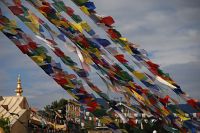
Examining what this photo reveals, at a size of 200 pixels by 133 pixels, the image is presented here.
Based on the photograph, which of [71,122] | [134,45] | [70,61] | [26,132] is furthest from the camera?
[71,122]

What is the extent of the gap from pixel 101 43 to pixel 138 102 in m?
1.13

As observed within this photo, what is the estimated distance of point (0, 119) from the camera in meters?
17.9

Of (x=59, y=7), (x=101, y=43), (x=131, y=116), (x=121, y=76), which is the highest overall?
(x=59, y=7)

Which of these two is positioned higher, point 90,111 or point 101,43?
point 101,43

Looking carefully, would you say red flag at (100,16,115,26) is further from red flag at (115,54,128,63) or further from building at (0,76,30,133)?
building at (0,76,30,133)

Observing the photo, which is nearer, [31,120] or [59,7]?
[59,7]

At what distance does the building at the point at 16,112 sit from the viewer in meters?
19.1

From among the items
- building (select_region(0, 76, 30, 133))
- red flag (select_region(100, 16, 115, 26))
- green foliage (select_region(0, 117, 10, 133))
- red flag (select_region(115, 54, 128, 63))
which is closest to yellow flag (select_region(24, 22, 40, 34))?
red flag (select_region(100, 16, 115, 26))

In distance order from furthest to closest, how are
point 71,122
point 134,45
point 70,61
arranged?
point 71,122 → point 134,45 → point 70,61

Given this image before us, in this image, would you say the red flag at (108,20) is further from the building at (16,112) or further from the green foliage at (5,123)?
the green foliage at (5,123)

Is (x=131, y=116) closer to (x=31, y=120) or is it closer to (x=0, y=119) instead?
(x=0, y=119)

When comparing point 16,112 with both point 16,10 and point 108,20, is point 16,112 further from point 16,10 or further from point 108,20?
point 108,20

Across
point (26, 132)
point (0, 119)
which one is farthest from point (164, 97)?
point (26, 132)

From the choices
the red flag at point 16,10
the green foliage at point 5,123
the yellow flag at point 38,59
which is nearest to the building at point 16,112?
the green foliage at point 5,123
